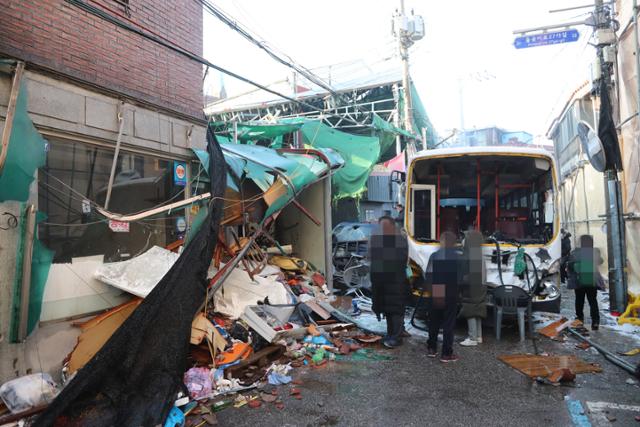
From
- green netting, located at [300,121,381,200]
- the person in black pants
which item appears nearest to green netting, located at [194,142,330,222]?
the person in black pants

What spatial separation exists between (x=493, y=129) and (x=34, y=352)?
140ft

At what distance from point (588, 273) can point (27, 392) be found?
304 inches

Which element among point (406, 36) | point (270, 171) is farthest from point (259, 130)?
point (406, 36)

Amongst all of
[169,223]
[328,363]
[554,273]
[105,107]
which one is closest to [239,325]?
[328,363]

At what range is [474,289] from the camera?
21.0 ft

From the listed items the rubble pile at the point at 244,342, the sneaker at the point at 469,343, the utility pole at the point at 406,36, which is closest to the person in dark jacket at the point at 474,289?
the sneaker at the point at 469,343

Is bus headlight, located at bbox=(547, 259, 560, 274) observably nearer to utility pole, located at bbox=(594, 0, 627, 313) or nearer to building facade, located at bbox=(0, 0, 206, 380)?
utility pole, located at bbox=(594, 0, 627, 313)

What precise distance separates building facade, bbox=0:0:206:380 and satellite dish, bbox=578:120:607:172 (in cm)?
698

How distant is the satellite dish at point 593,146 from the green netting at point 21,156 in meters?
8.28

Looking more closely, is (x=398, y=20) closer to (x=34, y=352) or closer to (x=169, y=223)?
(x=169, y=223)

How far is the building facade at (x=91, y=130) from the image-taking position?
4.54 meters

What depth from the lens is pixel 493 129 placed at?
40.9m

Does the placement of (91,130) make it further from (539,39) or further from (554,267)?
(539,39)

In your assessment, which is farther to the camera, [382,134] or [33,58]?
[382,134]
